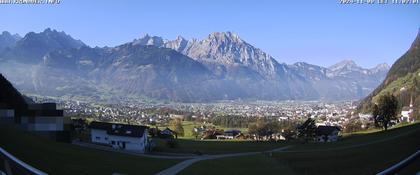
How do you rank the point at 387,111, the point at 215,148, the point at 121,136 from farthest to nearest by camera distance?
the point at 215,148, the point at 387,111, the point at 121,136

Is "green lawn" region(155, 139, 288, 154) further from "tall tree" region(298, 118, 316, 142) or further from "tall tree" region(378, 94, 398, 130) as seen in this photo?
"tall tree" region(378, 94, 398, 130)

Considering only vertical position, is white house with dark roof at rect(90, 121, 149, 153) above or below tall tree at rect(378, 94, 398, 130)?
below

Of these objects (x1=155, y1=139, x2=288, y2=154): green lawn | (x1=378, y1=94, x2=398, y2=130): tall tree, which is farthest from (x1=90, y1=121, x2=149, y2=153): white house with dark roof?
(x1=378, y1=94, x2=398, y2=130): tall tree

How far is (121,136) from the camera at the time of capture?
44.5 meters

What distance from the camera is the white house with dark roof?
42.3 m

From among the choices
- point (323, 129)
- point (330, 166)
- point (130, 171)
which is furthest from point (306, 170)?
point (323, 129)

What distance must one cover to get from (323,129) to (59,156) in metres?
48.1

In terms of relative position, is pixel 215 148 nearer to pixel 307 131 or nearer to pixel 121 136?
pixel 121 136

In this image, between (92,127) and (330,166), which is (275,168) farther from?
(92,127)

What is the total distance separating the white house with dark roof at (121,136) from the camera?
42344 millimetres

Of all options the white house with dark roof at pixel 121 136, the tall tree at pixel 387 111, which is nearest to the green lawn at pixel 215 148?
the white house with dark roof at pixel 121 136

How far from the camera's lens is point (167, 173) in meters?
19.6

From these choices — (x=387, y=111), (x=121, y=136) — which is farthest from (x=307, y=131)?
(x=121, y=136)

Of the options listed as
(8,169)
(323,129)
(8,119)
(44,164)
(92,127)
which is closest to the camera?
(8,169)
